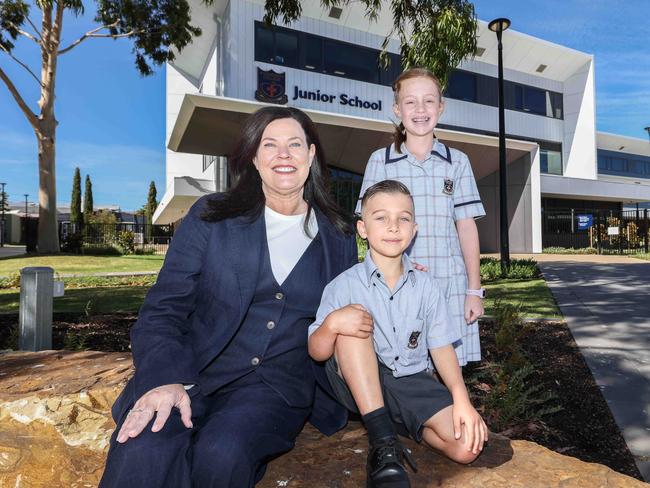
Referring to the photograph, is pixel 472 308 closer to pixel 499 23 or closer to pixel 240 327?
pixel 240 327

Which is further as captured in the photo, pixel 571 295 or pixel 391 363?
pixel 571 295

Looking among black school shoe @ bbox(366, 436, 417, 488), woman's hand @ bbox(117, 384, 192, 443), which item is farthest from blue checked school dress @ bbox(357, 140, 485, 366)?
woman's hand @ bbox(117, 384, 192, 443)

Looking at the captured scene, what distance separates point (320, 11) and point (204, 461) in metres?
23.4

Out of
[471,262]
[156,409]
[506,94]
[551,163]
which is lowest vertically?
[156,409]

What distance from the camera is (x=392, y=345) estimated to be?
199 centimetres

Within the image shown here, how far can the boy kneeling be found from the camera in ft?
5.76

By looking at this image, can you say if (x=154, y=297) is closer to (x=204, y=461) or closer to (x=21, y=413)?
(x=204, y=461)

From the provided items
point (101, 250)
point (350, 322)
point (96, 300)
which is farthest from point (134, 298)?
point (101, 250)

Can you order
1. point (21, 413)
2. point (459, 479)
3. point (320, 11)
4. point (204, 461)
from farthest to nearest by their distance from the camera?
point (320, 11) < point (21, 413) < point (459, 479) < point (204, 461)

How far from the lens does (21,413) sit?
7.42ft

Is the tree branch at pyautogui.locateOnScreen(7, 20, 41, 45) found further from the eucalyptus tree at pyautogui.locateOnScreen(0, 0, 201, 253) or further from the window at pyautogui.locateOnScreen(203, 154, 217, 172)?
the window at pyautogui.locateOnScreen(203, 154, 217, 172)

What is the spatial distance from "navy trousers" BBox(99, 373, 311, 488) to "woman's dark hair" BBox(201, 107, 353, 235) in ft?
2.57

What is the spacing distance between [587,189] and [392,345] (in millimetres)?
31457

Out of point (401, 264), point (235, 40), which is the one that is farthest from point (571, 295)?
point (235, 40)
